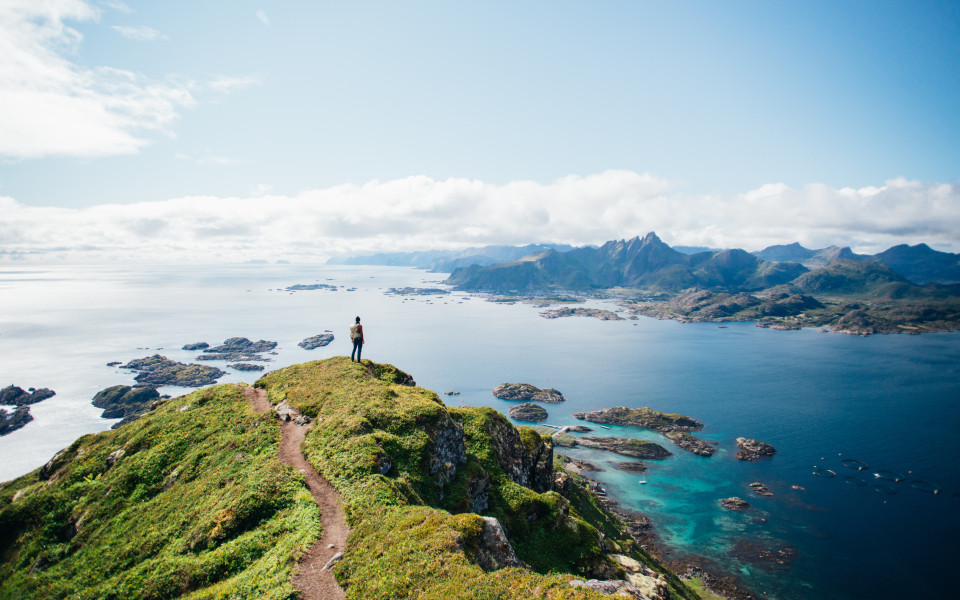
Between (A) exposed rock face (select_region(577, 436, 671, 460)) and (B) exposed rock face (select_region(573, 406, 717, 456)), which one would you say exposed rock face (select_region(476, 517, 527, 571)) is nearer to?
(A) exposed rock face (select_region(577, 436, 671, 460))

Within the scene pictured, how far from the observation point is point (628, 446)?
122625 mm

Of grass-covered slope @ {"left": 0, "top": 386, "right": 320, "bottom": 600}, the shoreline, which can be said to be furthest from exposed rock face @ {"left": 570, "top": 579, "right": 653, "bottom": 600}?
the shoreline

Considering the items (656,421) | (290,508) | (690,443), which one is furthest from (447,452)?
(656,421)

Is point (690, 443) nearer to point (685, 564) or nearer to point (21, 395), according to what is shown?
point (685, 564)

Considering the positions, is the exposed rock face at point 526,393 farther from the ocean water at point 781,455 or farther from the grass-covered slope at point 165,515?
the grass-covered slope at point 165,515

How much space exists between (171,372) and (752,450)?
215490 mm

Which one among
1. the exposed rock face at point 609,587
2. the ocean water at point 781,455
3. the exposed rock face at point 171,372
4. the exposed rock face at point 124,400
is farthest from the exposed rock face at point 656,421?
the exposed rock face at point 124,400

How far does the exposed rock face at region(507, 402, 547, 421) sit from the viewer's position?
14282 cm

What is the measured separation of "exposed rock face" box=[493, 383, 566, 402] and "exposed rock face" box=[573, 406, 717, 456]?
15.9m

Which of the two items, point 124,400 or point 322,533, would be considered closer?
point 322,533

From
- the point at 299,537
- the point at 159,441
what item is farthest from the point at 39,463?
the point at 299,537

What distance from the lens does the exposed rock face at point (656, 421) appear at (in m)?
126

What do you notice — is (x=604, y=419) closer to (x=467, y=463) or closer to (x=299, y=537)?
(x=467, y=463)

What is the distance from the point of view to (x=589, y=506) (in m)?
59.8
